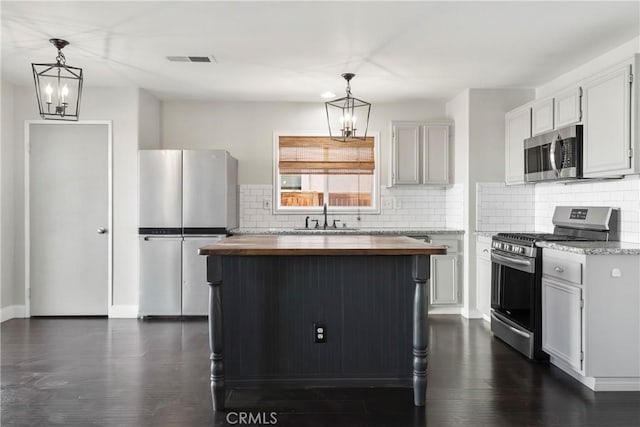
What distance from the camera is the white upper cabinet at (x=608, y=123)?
3365 millimetres

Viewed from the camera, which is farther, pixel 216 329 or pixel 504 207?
pixel 504 207

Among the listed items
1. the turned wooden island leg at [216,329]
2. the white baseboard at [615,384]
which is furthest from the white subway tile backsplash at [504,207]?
the turned wooden island leg at [216,329]

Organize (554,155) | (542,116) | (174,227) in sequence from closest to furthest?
(554,155)
(542,116)
(174,227)

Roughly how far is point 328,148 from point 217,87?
1.59m

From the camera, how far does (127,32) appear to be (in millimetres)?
3729

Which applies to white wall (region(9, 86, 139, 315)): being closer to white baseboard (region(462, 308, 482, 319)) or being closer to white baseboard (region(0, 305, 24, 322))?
white baseboard (region(0, 305, 24, 322))

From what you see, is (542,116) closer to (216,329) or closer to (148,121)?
(216,329)

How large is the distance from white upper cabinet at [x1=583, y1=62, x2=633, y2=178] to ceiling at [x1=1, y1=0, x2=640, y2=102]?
42 cm

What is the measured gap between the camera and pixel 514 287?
13.8ft

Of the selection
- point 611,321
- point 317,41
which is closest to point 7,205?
point 317,41

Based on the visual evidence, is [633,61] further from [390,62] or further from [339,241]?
[339,241]

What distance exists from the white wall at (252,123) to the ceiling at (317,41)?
763 mm

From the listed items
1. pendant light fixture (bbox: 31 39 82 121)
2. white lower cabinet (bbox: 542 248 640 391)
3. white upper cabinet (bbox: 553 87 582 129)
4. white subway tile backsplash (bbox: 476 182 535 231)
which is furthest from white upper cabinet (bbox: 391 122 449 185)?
pendant light fixture (bbox: 31 39 82 121)

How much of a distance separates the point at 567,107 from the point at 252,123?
144 inches
